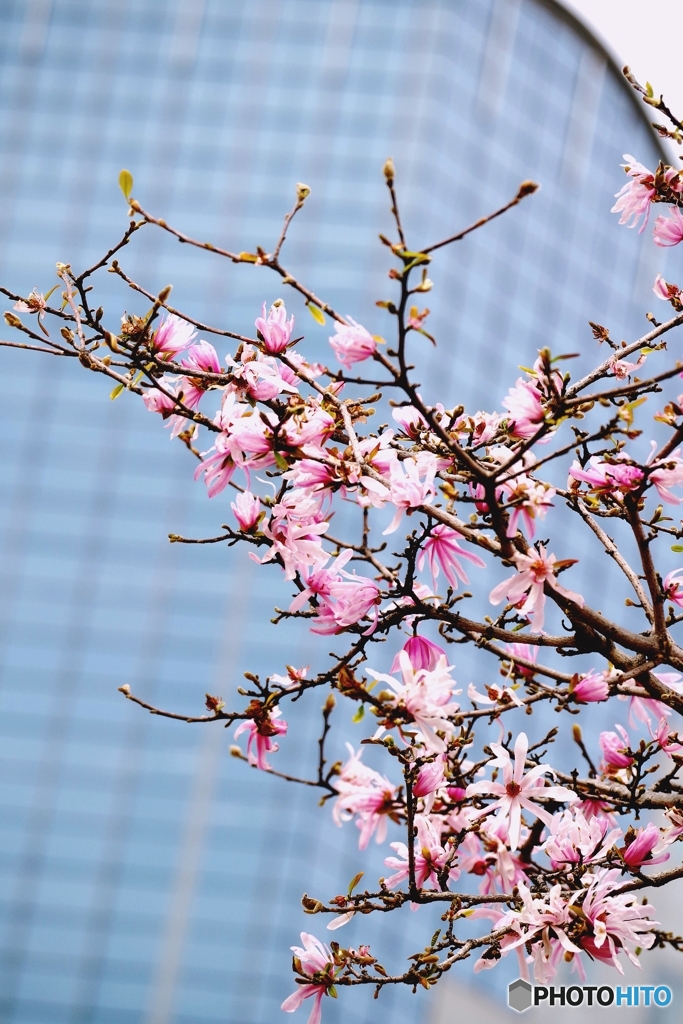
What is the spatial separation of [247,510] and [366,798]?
0.88m

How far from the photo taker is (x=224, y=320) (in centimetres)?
4153

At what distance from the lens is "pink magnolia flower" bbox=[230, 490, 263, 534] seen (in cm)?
301

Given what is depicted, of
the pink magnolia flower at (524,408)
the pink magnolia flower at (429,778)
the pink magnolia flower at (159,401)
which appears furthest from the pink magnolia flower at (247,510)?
the pink magnolia flower at (429,778)

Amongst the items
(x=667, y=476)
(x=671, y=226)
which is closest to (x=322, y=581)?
(x=667, y=476)

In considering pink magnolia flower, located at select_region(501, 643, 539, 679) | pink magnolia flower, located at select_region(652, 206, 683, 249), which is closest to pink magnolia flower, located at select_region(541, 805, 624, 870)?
pink magnolia flower, located at select_region(501, 643, 539, 679)

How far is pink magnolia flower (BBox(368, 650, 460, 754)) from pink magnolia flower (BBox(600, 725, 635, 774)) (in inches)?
38.7

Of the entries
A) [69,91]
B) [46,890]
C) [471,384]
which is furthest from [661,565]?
[69,91]

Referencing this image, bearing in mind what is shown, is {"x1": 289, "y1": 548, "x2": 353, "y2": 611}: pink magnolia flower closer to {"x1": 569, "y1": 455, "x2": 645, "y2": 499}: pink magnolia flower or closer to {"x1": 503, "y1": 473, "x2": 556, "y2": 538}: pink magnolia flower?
{"x1": 503, "y1": 473, "x2": 556, "y2": 538}: pink magnolia flower

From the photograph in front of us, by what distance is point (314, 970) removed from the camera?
2.98 metres

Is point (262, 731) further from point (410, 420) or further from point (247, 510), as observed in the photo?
point (410, 420)

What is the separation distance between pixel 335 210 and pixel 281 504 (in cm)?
4106

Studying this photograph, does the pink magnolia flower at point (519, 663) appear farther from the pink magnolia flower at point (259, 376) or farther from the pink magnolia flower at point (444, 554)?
the pink magnolia flower at point (259, 376)

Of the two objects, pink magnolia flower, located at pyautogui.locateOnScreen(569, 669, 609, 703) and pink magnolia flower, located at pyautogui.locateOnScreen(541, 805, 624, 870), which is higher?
pink magnolia flower, located at pyautogui.locateOnScreen(569, 669, 609, 703)

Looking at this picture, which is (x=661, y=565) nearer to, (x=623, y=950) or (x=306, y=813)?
Result: (x=306, y=813)
